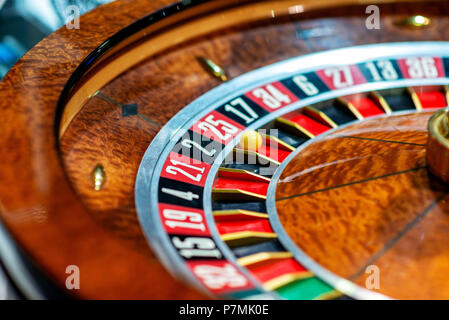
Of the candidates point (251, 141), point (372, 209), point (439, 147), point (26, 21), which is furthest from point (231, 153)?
point (26, 21)

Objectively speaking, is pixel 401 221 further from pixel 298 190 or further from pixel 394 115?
pixel 394 115

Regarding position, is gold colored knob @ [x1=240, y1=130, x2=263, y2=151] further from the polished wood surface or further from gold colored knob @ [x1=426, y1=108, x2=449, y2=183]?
gold colored knob @ [x1=426, y1=108, x2=449, y2=183]

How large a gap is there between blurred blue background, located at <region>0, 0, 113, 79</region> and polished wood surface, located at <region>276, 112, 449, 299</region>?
4.45 ft

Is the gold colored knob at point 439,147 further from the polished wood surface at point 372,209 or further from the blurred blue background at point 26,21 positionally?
the blurred blue background at point 26,21

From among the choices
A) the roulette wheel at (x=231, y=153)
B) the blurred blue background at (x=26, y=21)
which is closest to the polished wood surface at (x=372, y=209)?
the roulette wheel at (x=231, y=153)

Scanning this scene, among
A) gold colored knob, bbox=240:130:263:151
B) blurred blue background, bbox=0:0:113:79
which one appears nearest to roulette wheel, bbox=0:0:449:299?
gold colored knob, bbox=240:130:263:151

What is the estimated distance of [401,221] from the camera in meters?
1.82

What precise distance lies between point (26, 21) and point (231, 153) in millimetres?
1414

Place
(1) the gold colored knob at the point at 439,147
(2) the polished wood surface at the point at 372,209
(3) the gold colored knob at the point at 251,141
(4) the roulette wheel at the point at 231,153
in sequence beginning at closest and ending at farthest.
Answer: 1. (4) the roulette wheel at the point at 231,153
2. (2) the polished wood surface at the point at 372,209
3. (1) the gold colored knob at the point at 439,147
4. (3) the gold colored knob at the point at 251,141

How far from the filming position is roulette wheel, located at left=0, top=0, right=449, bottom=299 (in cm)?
143

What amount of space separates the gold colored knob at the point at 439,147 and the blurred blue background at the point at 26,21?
163cm

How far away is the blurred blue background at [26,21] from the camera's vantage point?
2570 mm

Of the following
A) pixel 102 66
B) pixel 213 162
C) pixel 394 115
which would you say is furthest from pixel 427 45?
pixel 102 66

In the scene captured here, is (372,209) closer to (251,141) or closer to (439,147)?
(439,147)
